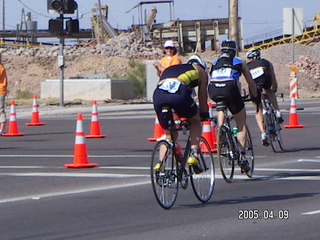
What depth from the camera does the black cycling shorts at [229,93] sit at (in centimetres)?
1259

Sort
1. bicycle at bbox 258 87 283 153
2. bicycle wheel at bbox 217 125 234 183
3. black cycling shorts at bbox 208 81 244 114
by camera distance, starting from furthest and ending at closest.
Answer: bicycle at bbox 258 87 283 153 < black cycling shorts at bbox 208 81 244 114 < bicycle wheel at bbox 217 125 234 183

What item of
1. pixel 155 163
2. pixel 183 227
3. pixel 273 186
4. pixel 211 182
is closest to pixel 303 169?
pixel 273 186

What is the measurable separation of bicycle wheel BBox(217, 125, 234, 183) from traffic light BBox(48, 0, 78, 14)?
15.8 metres

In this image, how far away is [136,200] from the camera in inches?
440

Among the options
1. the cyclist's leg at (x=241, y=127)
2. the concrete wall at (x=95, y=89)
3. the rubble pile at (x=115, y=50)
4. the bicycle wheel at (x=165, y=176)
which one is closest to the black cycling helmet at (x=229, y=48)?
the cyclist's leg at (x=241, y=127)

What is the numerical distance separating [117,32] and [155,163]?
7653 centimetres

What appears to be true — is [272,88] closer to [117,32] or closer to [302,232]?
[302,232]

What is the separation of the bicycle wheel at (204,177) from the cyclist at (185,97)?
231 mm

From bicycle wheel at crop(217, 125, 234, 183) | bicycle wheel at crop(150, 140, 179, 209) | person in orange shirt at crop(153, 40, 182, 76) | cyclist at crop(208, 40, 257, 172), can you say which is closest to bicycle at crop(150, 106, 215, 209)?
bicycle wheel at crop(150, 140, 179, 209)

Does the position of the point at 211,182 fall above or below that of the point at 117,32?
below

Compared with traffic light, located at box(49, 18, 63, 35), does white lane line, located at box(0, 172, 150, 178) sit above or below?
below

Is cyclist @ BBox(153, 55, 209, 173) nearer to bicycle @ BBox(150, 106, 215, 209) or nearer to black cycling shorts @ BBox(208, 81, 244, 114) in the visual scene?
bicycle @ BBox(150, 106, 215, 209)

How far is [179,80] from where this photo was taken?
10375 mm

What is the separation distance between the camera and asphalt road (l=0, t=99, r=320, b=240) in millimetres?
9031
